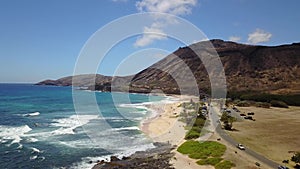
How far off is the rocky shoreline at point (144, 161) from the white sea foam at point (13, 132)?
18.3 meters

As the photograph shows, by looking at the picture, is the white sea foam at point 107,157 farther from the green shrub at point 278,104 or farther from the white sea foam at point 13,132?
A: the green shrub at point 278,104

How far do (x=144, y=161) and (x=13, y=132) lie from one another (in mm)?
28291

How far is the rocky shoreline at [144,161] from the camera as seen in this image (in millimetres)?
32594

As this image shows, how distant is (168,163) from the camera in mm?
33500

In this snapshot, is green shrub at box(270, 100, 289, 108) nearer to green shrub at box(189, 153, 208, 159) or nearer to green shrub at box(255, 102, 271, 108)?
green shrub at box(255, 102, 271, 108)

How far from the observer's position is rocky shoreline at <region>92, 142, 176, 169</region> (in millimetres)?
32594

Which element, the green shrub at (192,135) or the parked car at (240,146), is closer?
the parked car at (240,146)

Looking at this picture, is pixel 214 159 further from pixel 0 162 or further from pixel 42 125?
pixel 42 125

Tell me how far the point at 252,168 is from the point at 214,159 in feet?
14.3

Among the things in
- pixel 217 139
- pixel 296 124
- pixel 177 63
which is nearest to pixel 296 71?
pixel 177 63

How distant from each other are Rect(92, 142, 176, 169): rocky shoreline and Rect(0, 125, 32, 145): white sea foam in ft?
60.1

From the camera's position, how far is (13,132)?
5138 centimetres

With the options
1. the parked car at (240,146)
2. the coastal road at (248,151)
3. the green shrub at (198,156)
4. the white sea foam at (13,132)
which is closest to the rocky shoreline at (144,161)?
the green shrub at (198,156)

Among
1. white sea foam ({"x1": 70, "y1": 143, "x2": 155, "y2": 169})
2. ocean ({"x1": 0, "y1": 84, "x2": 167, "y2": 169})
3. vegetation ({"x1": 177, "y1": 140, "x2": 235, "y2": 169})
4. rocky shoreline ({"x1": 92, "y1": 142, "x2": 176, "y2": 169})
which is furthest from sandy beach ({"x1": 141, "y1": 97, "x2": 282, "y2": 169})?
white sea foam ({"x1": 70, "y1": 143, "x2": 155, "y2": 169})
